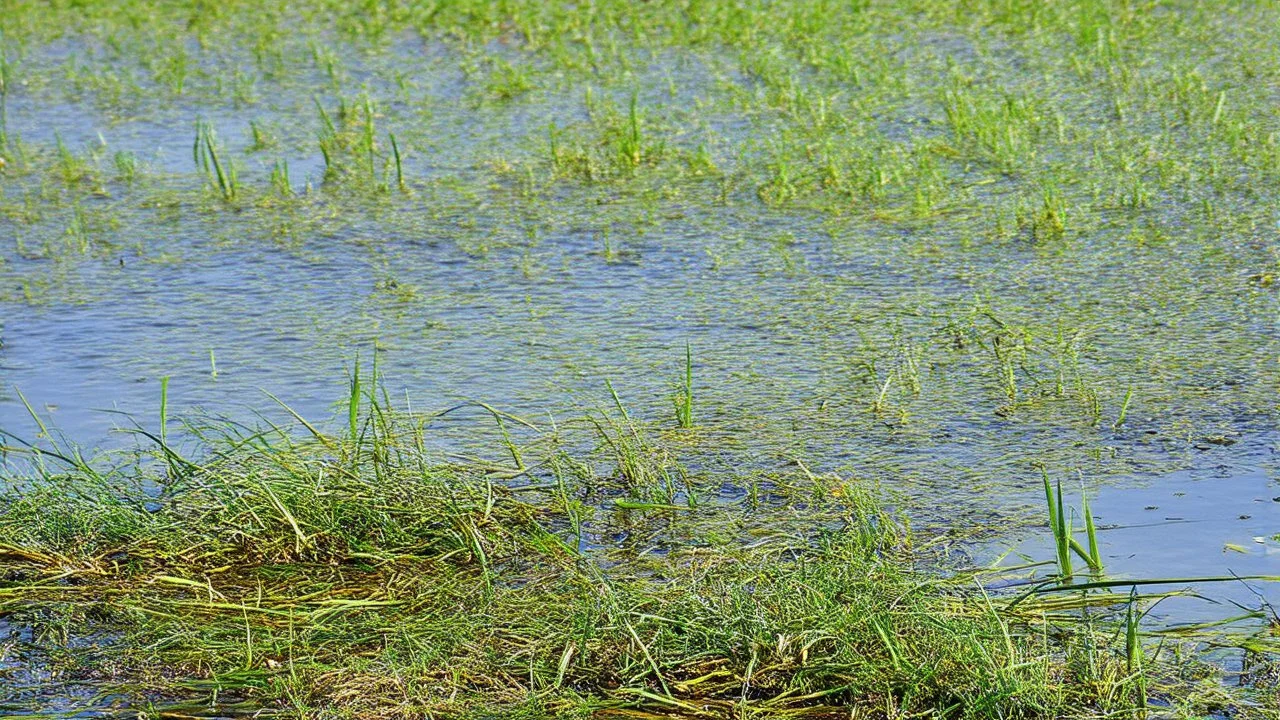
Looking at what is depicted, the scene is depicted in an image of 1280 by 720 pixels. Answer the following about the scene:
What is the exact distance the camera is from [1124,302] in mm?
3979

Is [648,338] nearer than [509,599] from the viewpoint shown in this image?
No

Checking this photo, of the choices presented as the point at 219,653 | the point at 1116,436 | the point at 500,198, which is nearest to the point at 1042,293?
the point at 1116,436

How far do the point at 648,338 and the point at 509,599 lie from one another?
1314 mm

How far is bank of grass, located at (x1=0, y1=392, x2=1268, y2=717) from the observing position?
2.37 metres

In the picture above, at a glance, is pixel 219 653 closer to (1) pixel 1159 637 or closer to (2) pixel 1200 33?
(1) pixel 1159 637

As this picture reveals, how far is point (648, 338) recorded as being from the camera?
12.8ft

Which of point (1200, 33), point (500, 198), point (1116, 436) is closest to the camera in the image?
point (1116, 436)

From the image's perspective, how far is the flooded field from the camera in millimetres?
2537

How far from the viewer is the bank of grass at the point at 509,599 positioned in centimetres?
237

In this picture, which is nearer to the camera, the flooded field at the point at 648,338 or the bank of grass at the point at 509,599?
the bank of grass at the point at 509,599

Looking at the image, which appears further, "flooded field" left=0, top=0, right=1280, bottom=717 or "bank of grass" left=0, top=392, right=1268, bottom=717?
"flooded field" left=0, top=0, right=1280, bottom=717

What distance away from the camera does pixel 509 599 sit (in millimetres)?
2689

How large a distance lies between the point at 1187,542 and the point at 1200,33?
3807 millimetres

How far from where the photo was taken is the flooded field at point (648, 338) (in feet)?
8.32
